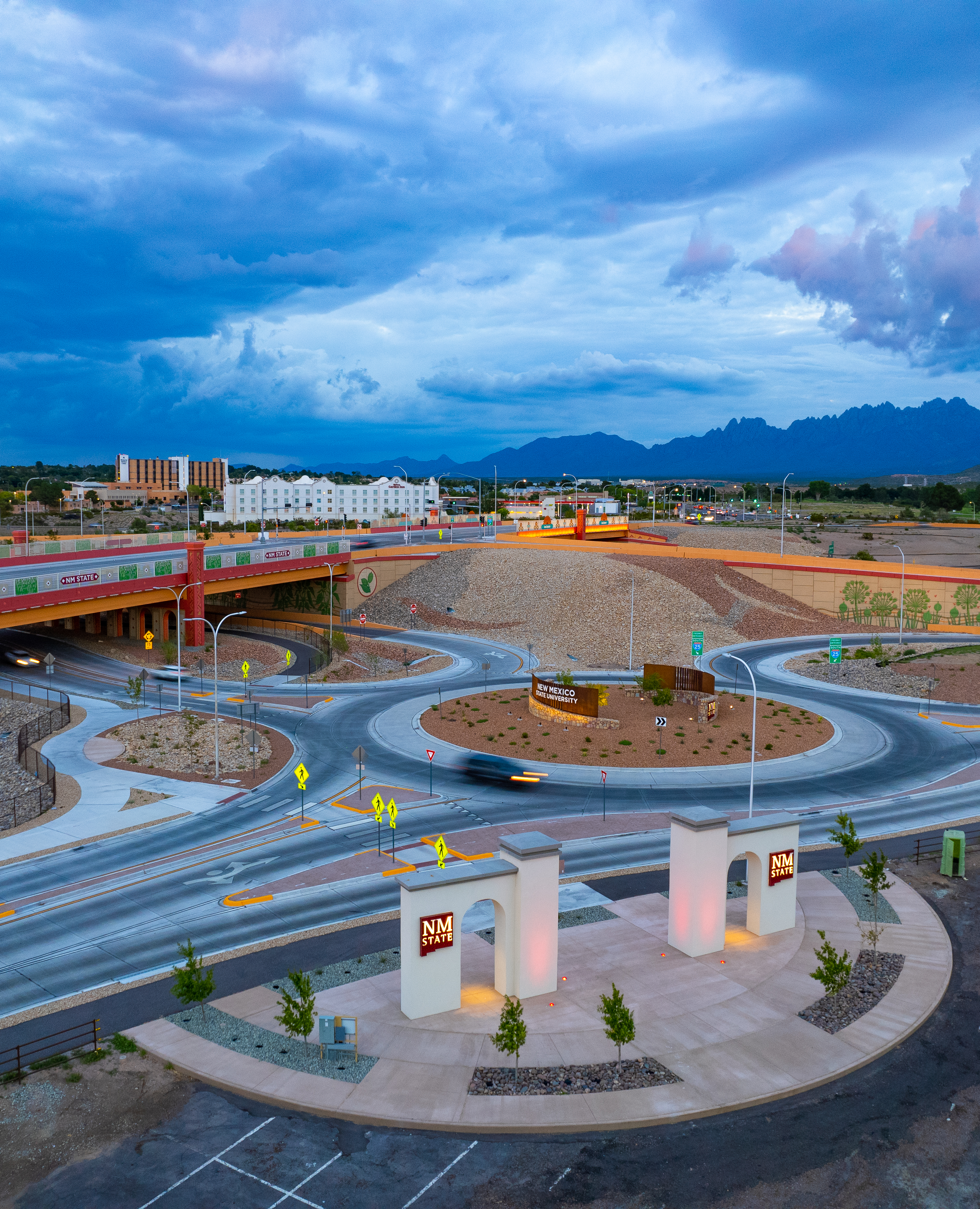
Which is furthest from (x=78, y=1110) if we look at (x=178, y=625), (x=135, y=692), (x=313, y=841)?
(x=178, y=625)

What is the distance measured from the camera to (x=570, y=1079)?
728 inches

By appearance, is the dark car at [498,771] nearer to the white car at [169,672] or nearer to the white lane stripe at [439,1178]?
the white lane stripe at [439,1178]

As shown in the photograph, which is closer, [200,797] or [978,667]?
[200,797]

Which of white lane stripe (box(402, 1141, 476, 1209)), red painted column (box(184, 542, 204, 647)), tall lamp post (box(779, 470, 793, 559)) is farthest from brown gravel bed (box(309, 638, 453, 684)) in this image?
white lane stripe (box(402, 1141, 476, 1209))

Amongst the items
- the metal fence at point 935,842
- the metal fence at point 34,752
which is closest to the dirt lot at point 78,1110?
the metal fence at point 34,752

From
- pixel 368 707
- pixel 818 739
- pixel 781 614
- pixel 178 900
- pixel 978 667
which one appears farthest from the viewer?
pixel 781 614

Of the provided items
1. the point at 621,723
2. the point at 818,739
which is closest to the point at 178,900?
the point at 621,723

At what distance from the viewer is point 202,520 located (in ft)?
614

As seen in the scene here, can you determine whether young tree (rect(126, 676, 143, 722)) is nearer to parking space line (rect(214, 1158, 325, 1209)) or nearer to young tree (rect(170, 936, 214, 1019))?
young tree (rect(170, 936, 214, 1019))

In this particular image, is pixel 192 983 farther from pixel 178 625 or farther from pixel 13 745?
pixel 178 625

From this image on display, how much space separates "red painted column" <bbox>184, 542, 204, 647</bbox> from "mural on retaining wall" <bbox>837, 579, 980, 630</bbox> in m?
56.4

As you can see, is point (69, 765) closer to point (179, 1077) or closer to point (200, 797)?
point (200, 797)

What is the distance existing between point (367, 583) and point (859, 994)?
227 feet

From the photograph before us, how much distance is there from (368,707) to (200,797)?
1690 cm
